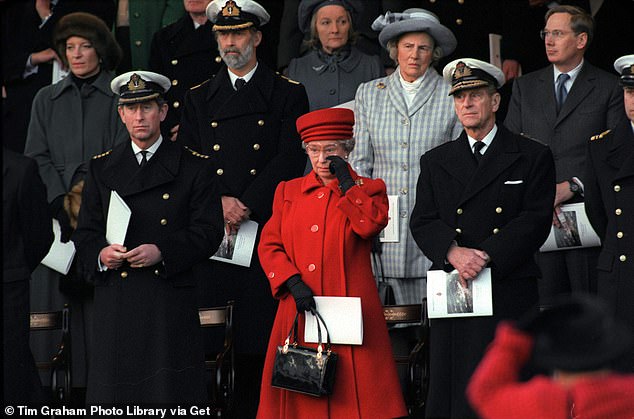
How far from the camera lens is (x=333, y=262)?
6.63 metres

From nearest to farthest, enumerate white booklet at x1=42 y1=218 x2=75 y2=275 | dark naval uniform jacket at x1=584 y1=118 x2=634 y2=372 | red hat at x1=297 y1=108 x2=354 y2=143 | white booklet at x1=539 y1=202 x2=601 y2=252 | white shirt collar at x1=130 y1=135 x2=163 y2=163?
red hat at x1=297 y1=108 x2=354 y2=143, dark naval uniform jacket at x1=584 y1=118 x2=634 y2=372, white shirt collar at x1=130 y1=135 x2=163 y2=163, white booklet at x1=539 y1=202 x2=601 y2=252, white booklet at x1=42 y1=218 x2=75 y2=275

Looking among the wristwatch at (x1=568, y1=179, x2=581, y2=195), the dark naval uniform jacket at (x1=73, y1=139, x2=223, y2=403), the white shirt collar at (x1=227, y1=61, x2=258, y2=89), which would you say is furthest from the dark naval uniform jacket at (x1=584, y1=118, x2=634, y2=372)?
the white shirt collar at (x1=227, y1=61, x2=258, y2=89)

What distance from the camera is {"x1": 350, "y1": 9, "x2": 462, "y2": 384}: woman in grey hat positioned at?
7992 mm

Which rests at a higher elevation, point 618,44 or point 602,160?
point 618,44

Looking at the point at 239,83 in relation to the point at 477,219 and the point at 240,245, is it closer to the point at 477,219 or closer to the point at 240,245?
the point at 240,245

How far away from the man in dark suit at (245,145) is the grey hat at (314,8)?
29.5 inches

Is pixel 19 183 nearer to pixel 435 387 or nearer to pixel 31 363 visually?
pixel 31 363

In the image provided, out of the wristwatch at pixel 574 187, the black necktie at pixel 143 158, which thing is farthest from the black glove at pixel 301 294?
the wristwatch at pixel 574 187

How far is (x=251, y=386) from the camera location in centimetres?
809

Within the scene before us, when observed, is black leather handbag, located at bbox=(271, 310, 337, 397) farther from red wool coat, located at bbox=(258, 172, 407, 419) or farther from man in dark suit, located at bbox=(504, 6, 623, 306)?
man in dark suit, located at bbox=(504, 6, 623, 306)

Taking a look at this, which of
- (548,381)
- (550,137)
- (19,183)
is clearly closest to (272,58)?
(550,137)

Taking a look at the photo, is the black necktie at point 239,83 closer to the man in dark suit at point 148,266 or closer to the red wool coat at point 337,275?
the man in dark suit at point 148,266

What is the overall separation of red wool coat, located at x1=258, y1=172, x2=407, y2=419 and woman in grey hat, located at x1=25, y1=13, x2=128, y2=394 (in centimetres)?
200

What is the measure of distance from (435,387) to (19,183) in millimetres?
2564
